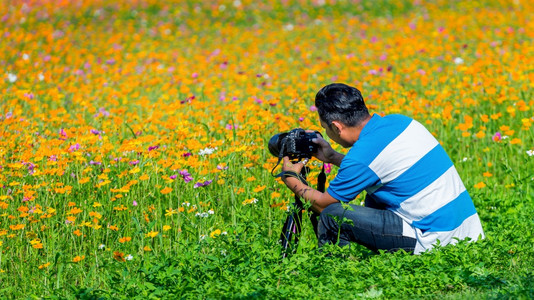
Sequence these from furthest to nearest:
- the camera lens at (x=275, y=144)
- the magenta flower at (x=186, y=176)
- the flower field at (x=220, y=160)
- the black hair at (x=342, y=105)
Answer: the magenta flower at (x=186, y=176) → the camera lens at (x=275, y=144) → the black hair at (x=342, y=105) → the flower field at (x=220, y=160)

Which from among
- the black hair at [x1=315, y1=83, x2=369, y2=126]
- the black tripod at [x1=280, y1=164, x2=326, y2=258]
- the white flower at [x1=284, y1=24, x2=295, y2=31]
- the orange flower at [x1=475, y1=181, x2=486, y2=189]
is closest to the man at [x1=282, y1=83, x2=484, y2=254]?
the black hair at [x1=315, y1=83, x2=369, y2=126]

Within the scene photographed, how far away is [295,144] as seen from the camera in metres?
3.83

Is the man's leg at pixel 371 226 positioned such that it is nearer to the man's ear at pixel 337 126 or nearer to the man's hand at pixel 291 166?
the man's hand at pixel 291 166

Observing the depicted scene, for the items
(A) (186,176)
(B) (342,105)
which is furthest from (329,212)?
(A) (186,176)

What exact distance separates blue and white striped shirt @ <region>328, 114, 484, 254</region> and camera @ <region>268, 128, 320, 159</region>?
294mm

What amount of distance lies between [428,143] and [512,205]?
5.04 ft

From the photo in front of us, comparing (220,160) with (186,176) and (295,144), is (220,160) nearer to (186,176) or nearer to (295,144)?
(186,176)

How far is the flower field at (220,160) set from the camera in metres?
3.57

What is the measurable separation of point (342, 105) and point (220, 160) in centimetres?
136

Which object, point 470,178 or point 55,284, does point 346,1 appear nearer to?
point 470,178

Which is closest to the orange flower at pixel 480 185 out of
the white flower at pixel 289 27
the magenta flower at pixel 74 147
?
the magenta flower at pixel 74 147

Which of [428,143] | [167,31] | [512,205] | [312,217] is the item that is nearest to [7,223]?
[312,217]

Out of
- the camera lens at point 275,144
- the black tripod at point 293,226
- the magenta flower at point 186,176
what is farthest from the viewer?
the magenta flower at point 186,176

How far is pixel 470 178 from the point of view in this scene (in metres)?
5.46
